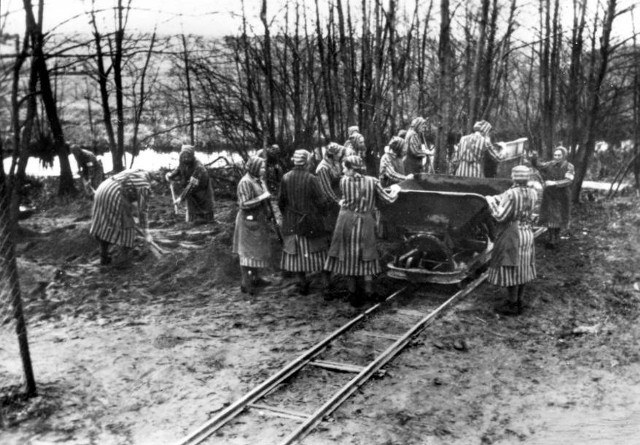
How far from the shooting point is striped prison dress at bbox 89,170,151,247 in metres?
10.0

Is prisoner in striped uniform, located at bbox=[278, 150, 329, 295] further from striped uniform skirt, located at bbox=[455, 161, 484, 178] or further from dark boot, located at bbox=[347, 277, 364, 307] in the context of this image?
striped uniform skirt, located at bbox=[455, 161, 484, 178]

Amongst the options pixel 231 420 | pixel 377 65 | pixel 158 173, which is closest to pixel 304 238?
pixel 231 420

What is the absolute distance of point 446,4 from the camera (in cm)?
1411

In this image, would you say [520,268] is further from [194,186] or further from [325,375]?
[194,186]

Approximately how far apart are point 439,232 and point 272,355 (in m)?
3.29

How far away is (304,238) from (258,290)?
106 centimetres

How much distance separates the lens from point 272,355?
7.16 metres

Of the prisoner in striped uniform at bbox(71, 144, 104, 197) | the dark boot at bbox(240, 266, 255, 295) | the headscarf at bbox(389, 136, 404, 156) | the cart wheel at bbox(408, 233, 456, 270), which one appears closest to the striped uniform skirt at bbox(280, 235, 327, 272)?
the dark boot at bbox(240, 266, 255, 295)

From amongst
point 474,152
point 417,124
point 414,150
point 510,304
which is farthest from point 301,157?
point 474,152

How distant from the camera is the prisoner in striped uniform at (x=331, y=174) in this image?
968 cm

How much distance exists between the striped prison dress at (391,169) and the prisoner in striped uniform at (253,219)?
2797 millimetres

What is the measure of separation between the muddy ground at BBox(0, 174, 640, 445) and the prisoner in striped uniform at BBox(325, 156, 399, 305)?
567mm

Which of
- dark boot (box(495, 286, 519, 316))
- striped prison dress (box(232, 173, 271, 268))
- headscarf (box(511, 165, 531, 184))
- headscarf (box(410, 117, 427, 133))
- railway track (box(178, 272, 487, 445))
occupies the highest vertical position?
headscarf (box(410, 117, 427, 133))

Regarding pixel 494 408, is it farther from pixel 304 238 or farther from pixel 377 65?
pixel 377 65
